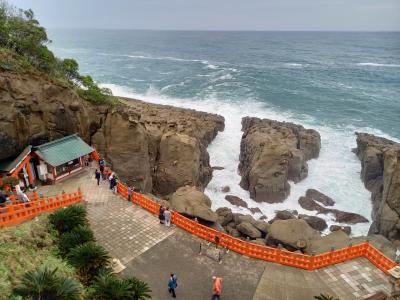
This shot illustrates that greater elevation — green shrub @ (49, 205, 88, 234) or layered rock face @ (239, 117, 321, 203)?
green shrub @ (49, 205, 88, 234)

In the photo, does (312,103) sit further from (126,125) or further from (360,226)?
(126,125)

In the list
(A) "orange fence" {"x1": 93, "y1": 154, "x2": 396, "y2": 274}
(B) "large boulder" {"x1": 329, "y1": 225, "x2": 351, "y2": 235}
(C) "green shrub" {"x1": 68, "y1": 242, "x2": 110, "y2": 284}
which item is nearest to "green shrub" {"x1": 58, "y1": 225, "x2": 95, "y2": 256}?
(C) "green shrub" {"x1": 68, "y1": 242, "x2": 110, "y2": 284}

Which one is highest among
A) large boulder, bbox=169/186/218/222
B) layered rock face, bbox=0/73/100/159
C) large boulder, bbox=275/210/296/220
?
layered rock face, bbox=0/73/100/159

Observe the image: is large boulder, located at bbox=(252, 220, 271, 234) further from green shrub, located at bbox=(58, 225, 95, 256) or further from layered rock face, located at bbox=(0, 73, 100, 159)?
layered rock face, located at bbox=(0, 73, 100, 159)

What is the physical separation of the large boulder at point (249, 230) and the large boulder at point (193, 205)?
4149mm

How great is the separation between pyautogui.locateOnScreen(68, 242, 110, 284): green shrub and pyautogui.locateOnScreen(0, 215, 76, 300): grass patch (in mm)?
365


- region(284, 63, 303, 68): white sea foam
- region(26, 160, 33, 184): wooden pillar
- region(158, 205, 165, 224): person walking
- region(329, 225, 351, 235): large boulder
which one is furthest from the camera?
region(284, 63, 303, 68): white sea foam

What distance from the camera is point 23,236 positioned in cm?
1759

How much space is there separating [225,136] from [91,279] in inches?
1706

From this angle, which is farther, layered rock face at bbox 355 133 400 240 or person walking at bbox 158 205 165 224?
layered rock face at bbox 355 133 400 240

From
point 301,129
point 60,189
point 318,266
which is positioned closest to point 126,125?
point 60,189

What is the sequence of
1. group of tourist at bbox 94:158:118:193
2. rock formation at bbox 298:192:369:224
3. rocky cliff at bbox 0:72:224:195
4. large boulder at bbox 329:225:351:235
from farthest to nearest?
rock formation at bbox 298:192:369:224
large boulder at bbox 329:225:351:235
group of tourist at bbox 94:158:118:193
rocky cliff at bbox 0:72:224:195

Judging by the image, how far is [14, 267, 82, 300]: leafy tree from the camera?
12.8 meters

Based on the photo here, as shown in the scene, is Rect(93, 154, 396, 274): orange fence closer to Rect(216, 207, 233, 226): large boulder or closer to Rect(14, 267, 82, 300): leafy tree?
Rect(14, 267, 82, 300): leafy tree
